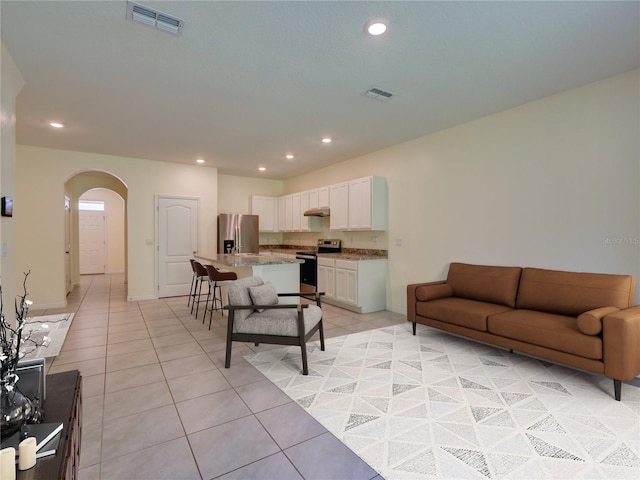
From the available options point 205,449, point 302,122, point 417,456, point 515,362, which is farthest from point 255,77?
point 515,362

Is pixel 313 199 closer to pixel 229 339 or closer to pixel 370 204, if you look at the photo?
pixel 370 204

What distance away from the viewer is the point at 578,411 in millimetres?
2359

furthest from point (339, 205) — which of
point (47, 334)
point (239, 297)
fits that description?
point (47, 334)

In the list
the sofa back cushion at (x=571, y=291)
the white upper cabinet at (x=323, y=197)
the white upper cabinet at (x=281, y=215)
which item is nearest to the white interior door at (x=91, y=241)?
the white upper cabinet at (x=281, y=215)

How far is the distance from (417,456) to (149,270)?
20.0ft

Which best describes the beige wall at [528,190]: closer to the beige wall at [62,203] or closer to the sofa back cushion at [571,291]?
the sofa back cushion at [571,291]

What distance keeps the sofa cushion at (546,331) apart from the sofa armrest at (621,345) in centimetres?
7

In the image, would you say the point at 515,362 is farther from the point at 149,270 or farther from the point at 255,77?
the point at 149,270

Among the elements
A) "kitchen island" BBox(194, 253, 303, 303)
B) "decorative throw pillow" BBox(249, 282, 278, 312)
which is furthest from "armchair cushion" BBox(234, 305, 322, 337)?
"kitchen island" BBox(194, 253, 303, 303)

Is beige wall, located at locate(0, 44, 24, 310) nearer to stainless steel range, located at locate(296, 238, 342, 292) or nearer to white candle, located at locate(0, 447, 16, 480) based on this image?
white candle, located at locate(0, 447, 16, 480)

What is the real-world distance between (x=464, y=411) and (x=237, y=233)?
5.83 m

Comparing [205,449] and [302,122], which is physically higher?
[302,122]

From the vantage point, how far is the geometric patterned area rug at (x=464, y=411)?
184 centimetres

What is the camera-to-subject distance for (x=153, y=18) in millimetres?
2250
